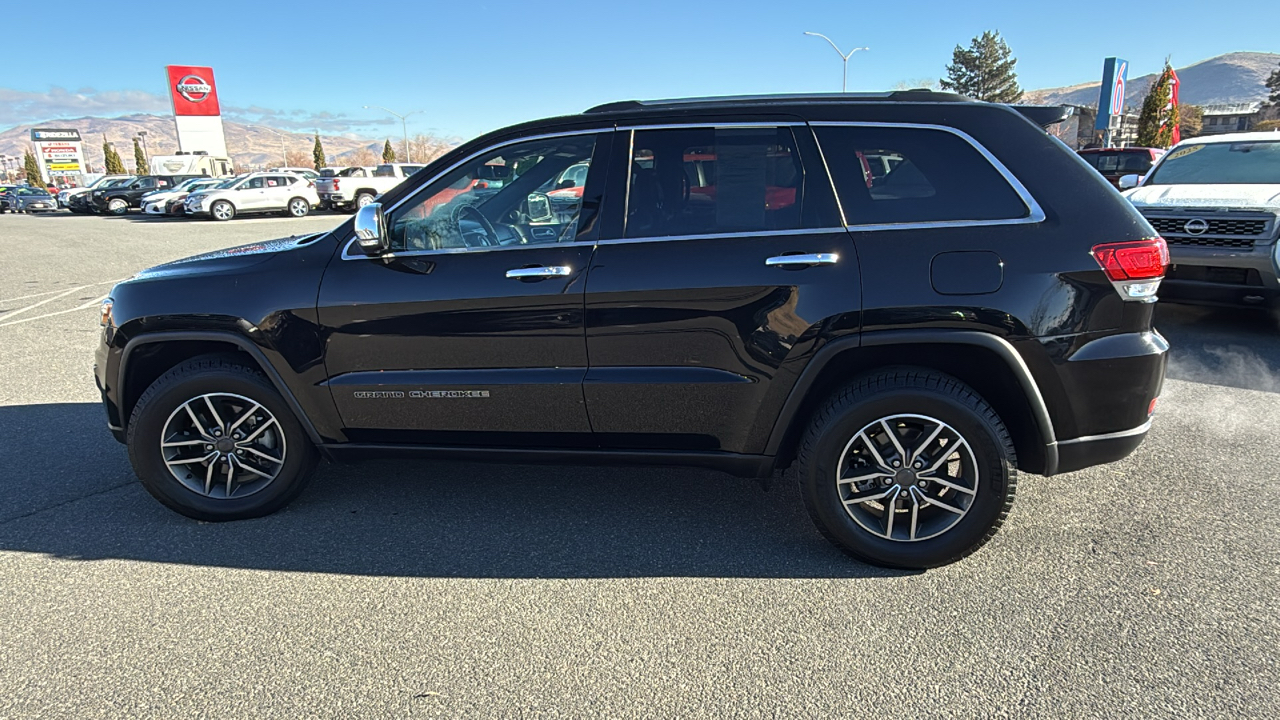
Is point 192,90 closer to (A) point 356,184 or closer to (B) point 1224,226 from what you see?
(A) point 356,184

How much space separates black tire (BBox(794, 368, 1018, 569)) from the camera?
9.54ft

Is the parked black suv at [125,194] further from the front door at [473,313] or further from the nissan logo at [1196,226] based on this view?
the nissan logo at [1196,226]

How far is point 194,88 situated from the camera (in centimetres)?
5862

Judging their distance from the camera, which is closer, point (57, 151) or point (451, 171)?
point (451, 171)

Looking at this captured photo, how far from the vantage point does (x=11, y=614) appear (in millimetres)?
2834

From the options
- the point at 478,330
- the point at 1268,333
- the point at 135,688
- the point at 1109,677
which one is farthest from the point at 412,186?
the point at 1268,333

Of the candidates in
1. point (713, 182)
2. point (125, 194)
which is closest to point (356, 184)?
point (125, 194)

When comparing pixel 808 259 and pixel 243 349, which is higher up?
pixel 808 259

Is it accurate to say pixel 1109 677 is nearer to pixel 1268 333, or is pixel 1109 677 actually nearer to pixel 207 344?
pixel 207 344

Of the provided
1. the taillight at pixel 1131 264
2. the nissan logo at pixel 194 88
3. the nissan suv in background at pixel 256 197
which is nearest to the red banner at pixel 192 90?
the nissan logo at pixel 194 88

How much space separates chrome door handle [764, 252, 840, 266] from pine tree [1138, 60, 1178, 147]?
41.4 m

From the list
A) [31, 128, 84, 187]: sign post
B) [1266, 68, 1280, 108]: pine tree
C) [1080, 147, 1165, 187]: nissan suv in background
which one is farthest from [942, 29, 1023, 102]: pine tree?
[31, 128, 84, 187]: sign post

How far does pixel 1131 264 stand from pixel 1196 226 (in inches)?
188

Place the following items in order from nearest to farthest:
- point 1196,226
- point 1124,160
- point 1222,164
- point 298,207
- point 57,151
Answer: point 1196,226
point 1222,164
point 1124,160
point 298,207
point 57,151
